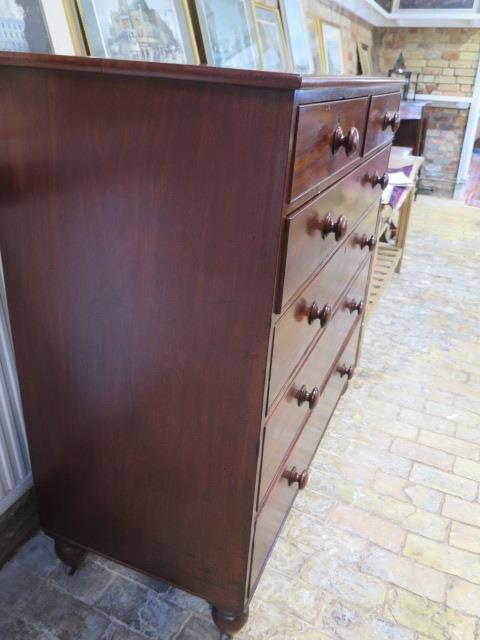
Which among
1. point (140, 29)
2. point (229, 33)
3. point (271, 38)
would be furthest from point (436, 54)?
point (140, 29)

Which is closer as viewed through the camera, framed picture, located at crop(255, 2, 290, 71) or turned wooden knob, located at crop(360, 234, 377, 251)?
turned wooden knob, located at crop(360, 234, 377, 251)

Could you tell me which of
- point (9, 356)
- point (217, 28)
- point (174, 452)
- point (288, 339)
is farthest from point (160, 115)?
point (217, 28)

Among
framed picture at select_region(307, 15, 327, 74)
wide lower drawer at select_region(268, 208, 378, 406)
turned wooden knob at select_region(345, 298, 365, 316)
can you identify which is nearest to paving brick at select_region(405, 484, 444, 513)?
turned wooden knob at select_region(345, 298, 365, 316)

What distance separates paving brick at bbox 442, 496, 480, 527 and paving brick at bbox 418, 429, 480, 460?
25 centimetres

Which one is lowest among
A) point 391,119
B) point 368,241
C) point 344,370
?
point 344,370

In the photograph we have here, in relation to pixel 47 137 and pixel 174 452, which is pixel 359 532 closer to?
pixel 174 452

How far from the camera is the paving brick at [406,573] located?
4.72ft

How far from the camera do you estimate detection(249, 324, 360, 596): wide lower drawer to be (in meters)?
1.18

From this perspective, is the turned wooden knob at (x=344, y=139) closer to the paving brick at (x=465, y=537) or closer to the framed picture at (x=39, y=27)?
the framed picture at (x=39, y=27)

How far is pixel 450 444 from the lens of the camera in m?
2.02

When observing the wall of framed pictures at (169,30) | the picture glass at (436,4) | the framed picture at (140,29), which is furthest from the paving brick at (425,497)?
the picture glass at (436,4)

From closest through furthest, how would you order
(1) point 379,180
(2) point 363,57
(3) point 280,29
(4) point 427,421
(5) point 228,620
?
(5) point 228,620, (1) point 379,180, (4) point 427,421, (3) point 280,29, (2) point 363,57

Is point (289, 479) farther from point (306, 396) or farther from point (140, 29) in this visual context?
point (140, 29)

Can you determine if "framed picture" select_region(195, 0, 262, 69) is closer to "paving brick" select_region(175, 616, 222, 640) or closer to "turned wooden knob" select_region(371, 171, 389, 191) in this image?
"turned wooden knob" select_region(371, 171, 389, 191)
